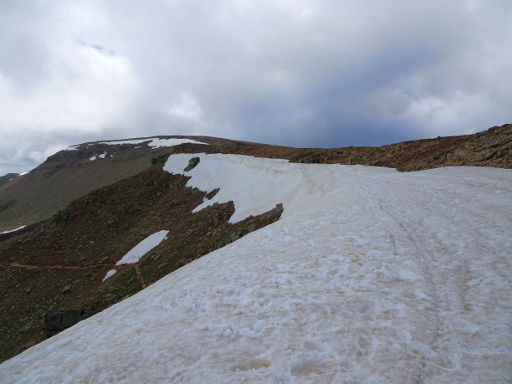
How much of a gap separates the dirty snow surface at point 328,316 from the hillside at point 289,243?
1.6 inches

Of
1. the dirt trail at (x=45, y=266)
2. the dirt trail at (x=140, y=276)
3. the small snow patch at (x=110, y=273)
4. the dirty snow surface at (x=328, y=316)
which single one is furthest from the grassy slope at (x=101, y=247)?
the dirty snow surface at (x=328, y=316)

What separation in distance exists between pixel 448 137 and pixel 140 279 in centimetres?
2665

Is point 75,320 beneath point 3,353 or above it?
above

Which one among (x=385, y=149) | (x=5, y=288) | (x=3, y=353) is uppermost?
(x=385, y=149)

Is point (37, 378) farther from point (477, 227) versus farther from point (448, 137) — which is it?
point (448, 137)

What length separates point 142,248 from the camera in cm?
2498

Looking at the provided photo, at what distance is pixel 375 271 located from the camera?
5.59 metres

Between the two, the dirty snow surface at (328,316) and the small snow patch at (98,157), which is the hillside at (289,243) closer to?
the dirty snow surface at (328,316)

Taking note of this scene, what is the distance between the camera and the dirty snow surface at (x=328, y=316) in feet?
11.0

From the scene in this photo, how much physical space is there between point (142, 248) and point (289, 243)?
20.8m

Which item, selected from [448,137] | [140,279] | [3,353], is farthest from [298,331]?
[448,137]

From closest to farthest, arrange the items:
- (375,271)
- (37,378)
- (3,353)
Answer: (37,378)
(375,271)
(3,353)

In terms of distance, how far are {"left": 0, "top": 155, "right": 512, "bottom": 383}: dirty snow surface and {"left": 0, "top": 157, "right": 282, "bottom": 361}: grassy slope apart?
8.73 m

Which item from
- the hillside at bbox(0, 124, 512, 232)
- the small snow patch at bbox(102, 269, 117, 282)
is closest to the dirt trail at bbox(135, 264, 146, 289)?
the small snow patch at bbox(102, 269, 117, 282)
